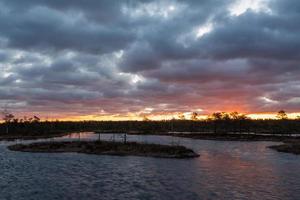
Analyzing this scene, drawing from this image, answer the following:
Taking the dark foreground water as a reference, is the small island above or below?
above

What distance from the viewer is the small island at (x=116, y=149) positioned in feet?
314

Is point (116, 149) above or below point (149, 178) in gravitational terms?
above

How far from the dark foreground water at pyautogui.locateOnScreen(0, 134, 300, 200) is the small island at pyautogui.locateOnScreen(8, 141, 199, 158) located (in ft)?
26.7

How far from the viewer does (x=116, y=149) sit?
105 metres

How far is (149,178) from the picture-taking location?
202ft

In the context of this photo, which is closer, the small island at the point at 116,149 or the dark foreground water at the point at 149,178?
the dark foreground water at the point at 149,178

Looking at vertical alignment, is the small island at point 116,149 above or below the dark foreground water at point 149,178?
above

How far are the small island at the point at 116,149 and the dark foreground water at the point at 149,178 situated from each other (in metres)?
8.14

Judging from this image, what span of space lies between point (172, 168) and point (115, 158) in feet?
74.1

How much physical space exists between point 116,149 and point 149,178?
147ft

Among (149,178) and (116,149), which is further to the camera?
(116,149)

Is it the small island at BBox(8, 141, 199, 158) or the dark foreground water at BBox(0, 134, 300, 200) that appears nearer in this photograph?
the dark foreground water at BBox(0, 134, 300, 200)

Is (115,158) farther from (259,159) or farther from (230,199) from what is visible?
(230,199)

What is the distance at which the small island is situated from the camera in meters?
95.8
